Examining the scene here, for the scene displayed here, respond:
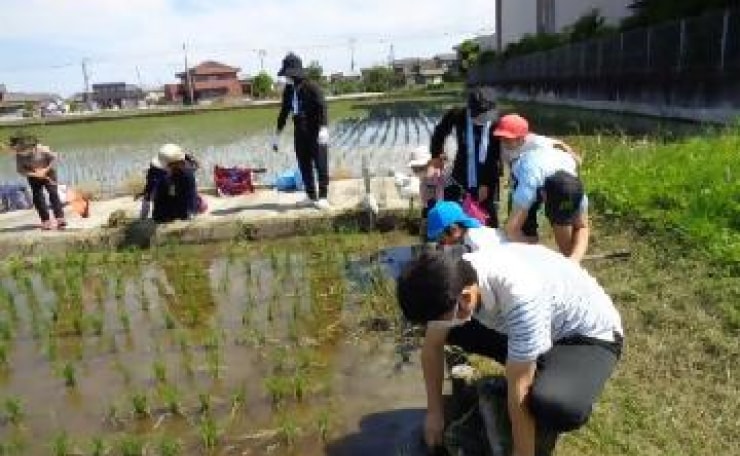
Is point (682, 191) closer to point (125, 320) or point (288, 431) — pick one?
point (288, 431)

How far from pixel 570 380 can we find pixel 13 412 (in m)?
2.61

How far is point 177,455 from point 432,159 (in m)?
2.70

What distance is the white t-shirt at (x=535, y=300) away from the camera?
2.39 m

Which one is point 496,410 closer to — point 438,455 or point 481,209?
point 438,455

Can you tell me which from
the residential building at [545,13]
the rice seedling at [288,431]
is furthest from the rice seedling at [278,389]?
the residential building at [545,13]

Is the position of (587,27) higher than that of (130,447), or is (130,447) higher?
(587,27)

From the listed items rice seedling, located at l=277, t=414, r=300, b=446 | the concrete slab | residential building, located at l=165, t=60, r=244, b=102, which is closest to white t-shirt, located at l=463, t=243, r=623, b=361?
rice seedling, located at l=277, t=414, r=300, b=446

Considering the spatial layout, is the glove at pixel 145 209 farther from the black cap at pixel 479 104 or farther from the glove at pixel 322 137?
the black cap at pixel 479 104

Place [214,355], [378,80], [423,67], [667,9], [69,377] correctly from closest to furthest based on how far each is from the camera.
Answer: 1. [69,377]
2. [214,355]
3. [667,9]
4. [378,80]
5. [423,67]

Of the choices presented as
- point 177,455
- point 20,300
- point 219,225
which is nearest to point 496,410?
point 177,455

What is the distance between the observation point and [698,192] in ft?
17.7

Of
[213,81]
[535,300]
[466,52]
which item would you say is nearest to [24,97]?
[213,81]

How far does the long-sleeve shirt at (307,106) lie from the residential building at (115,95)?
93863 millimetres

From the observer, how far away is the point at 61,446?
3.22m
